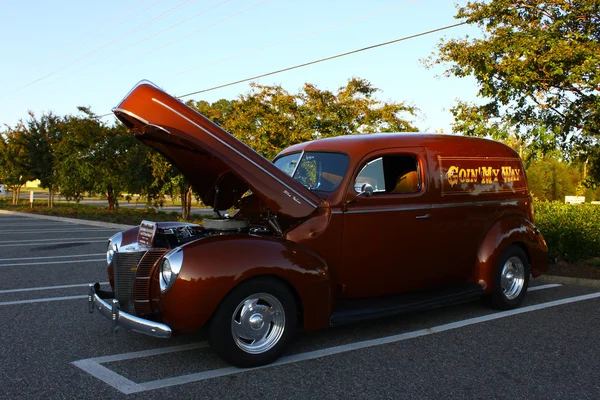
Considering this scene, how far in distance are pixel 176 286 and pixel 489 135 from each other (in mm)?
7690

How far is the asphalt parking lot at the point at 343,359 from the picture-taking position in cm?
352

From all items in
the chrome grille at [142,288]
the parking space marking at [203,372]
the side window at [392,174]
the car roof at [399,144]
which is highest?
the car roof at [399,144]

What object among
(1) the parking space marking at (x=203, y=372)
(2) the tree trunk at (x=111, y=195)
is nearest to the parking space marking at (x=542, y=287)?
(1) the parking space marking at (x=203, y=372)

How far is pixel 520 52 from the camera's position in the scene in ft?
26.4

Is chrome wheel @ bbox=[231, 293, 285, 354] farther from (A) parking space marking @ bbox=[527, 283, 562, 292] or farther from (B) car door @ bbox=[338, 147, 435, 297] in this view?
(A) parking space marking @ bbox=[527, 283, 562, 292]

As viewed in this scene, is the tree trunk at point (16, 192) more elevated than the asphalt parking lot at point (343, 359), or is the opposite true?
the tree trunk at point (16, 192)

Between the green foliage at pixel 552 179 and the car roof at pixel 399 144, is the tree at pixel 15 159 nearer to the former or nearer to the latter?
the car roof at pixel 399 144

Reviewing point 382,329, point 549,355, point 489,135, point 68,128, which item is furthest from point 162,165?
point 549,355

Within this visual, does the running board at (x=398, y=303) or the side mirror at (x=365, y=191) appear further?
the side mirror at (x=365, y=191)

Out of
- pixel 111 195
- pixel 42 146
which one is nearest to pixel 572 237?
pixel 111 195

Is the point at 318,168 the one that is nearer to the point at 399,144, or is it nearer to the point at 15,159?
the point at 399,144

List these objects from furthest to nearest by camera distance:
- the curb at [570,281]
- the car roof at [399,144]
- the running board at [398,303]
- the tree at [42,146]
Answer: the tree at [42,146]
the curb at [570,281]
the car roof at [399,144]
the running board at [398,303]

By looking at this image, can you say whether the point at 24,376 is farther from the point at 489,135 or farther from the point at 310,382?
the point at 489,135

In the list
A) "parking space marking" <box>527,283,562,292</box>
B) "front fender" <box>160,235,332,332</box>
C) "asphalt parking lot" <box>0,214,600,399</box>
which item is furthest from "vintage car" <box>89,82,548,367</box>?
"parking space marking" <box>527,283,562,292</box>
